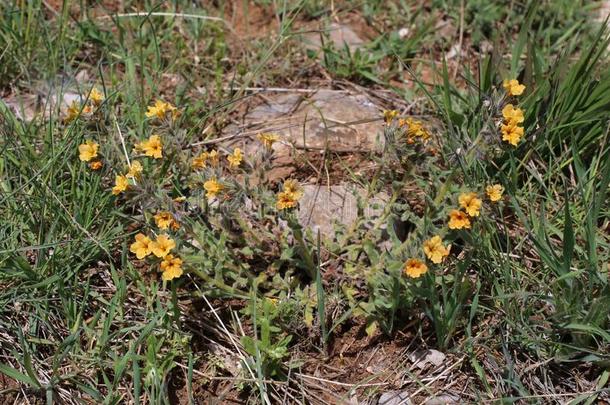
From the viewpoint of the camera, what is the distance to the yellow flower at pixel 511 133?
2641 millimetres

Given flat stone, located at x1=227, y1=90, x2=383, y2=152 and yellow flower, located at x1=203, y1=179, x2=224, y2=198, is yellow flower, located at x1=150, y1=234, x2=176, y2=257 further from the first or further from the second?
flat stone, located at x1=227, y1=90, x2=383, y2=152

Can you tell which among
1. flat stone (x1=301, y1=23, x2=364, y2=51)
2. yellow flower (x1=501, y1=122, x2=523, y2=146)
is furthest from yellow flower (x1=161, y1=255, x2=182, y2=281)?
flat stone (x1=301, y1=23, x2=364, y2=51)

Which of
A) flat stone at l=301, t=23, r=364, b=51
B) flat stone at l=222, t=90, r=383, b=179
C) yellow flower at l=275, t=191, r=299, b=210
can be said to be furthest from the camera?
flat stone at l=301, t=23, r=364, b=51

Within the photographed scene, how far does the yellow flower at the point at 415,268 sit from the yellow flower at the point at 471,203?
24 centimetres

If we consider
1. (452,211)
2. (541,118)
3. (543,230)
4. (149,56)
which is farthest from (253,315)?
(149,56)

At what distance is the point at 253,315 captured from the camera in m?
2.71

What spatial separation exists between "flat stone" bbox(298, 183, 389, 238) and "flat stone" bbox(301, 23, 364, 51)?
3.57ft

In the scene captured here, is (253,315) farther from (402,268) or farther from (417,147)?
(417,147)

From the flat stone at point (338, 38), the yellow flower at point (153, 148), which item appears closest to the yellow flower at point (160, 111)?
the yellow flower at point (153, 148)

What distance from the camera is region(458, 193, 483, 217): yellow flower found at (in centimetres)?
248

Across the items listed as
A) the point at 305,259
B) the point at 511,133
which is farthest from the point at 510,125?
the point at 305,259

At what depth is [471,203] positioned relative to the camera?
250 cm

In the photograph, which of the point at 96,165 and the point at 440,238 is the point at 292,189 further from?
the point at 96,165

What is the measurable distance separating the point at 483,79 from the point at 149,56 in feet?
5.89
